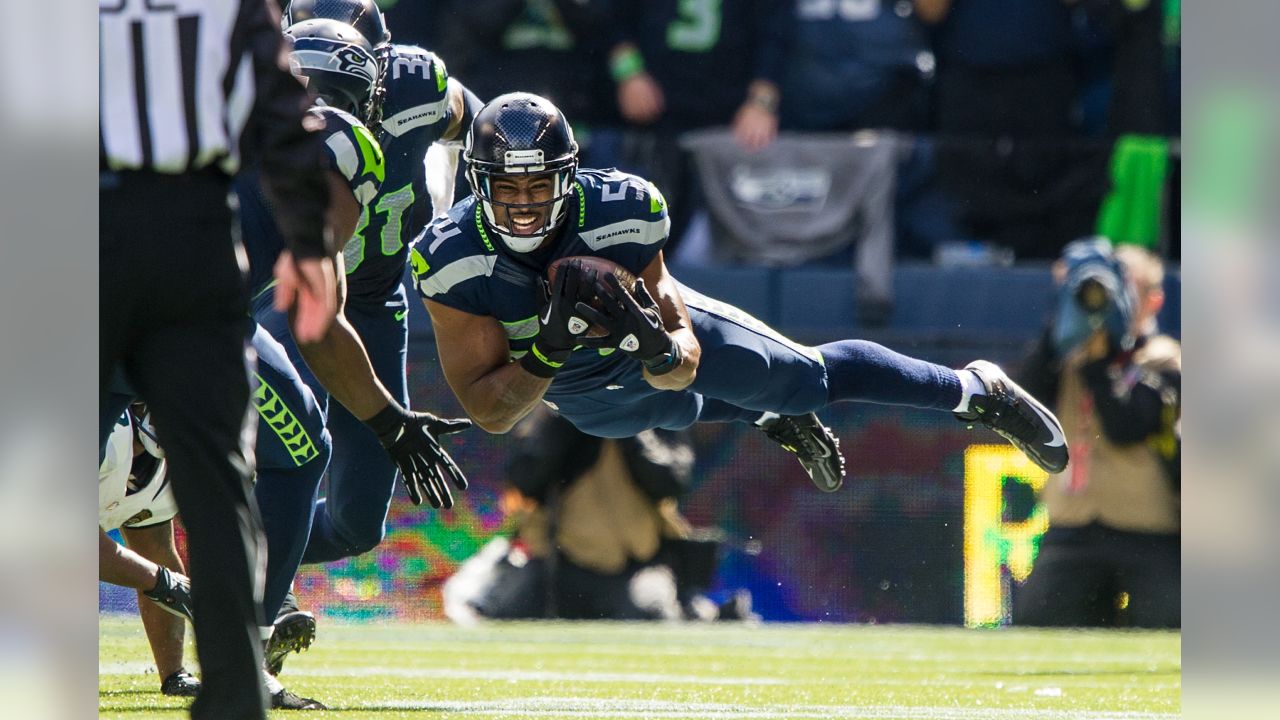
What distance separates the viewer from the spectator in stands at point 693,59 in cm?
722

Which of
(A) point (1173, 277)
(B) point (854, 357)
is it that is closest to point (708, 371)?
(B) point (854, 357)

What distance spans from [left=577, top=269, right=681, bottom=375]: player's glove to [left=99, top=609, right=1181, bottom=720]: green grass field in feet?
2.63

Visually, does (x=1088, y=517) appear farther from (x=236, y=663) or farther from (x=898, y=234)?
(x=236, y=663)

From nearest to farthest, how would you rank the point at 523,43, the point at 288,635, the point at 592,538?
1. the point at 288,635
2. the point at 592,538
3. the point at 523,43

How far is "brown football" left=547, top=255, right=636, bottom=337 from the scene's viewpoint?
3471mm

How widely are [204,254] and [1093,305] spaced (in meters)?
4.60

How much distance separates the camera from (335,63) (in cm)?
370

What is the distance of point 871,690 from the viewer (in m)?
4.45

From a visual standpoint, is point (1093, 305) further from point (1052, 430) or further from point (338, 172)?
point (338, 172)

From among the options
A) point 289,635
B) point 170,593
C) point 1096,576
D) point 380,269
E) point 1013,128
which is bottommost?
point 1096,576

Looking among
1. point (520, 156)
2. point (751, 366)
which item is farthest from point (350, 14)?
point (751, 366)

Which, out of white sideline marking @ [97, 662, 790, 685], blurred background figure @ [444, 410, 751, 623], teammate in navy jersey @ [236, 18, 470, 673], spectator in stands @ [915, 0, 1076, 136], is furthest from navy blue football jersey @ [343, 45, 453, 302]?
spectator in stands @ [915, 0, 1076, 136]

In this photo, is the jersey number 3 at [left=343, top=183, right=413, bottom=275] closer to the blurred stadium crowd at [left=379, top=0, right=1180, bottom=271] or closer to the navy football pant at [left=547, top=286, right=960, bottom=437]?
the navy football pant at [left=547, top=286, right=960, bottom=437]
